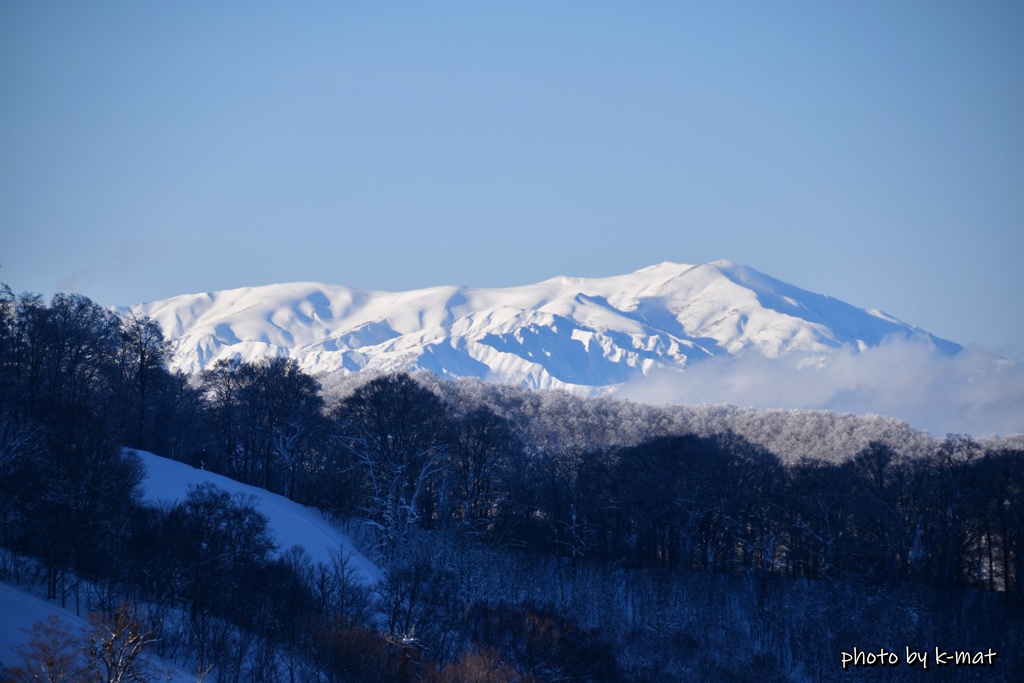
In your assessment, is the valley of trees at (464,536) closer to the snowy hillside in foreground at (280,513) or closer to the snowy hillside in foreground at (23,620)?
the snowy hillside in foreground at (23,620)

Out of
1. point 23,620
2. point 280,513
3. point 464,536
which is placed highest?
point 280,513

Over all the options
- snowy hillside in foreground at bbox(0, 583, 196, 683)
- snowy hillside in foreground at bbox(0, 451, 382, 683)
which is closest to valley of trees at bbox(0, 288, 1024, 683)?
snowy hillside in foreground at bbox(0, 583, 196, 683)

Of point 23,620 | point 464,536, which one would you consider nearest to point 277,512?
point 464,536

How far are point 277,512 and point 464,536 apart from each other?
1488 centimetres

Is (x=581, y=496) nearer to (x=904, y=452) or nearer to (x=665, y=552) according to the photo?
(x=665, y=552)

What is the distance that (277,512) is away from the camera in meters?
70.2

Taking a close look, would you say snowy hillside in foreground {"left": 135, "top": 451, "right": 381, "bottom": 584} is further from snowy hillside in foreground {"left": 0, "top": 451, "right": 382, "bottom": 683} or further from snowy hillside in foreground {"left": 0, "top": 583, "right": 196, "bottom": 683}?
snowy hillside in foreground {"left": 0, "top": 583, "right": 196, "bottom": 683}

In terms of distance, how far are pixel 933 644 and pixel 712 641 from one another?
12.5m

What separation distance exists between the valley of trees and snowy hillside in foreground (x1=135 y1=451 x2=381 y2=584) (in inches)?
83.9

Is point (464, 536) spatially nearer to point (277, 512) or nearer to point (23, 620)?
point (277, 512)

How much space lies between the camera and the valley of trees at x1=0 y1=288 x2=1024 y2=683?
50781mm

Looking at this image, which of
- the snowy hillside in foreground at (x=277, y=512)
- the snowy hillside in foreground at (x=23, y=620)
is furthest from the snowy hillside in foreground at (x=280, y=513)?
the snowy hillside in foreground at (x=23, y=620)

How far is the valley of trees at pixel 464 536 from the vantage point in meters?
50.8

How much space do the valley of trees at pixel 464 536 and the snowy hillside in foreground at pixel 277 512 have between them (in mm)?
2131
